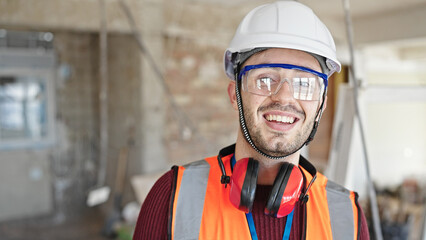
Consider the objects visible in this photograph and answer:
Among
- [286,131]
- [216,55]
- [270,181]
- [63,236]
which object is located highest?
[216,55]

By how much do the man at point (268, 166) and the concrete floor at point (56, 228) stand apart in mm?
3666

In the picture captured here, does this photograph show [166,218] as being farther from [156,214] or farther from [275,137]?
[275,137]

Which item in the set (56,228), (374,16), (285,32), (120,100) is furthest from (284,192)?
(56,228)

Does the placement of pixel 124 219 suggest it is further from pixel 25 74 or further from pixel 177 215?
pixel 177 215

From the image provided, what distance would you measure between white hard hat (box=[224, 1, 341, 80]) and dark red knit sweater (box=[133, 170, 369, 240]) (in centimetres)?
41

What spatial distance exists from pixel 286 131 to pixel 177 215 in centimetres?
37

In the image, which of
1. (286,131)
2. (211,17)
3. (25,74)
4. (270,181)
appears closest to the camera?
(286,131)

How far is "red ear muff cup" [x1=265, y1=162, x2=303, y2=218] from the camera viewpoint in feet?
3.34

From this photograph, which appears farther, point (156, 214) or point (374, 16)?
point (374, 16)

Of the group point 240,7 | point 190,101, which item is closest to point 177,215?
point 190,101

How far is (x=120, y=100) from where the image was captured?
4504 mm

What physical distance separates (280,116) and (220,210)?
0.31 m

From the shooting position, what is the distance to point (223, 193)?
1116mm

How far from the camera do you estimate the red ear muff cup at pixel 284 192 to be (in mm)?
1018
